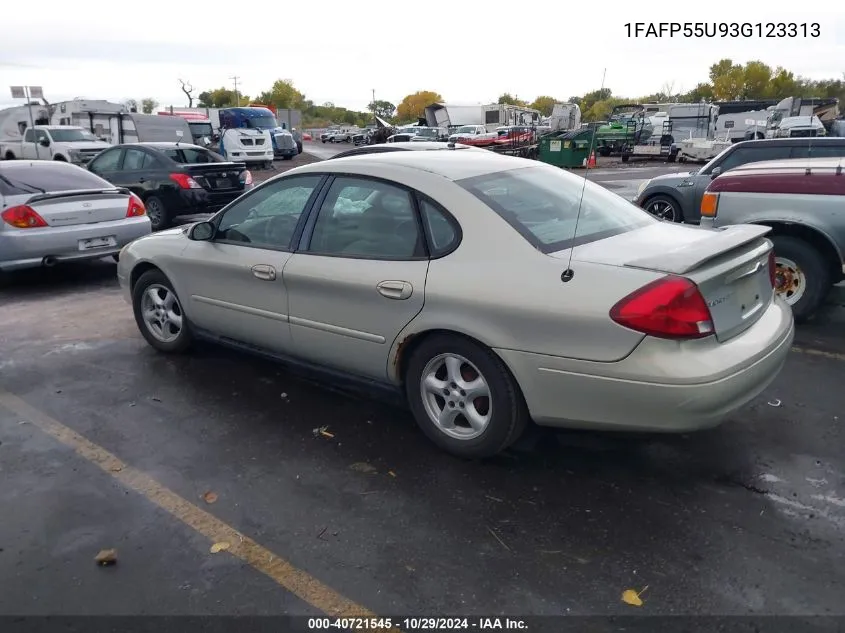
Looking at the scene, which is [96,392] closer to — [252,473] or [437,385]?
[252,473]

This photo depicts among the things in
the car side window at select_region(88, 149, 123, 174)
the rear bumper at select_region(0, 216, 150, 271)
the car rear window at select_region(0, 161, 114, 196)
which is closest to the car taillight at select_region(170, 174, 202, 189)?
the car side window at select_region(88, 149, 123, 174)

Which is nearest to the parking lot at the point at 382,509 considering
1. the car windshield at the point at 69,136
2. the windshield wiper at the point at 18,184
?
the windshield wiper at the point at 18,184

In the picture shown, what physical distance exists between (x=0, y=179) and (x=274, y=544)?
6.77 meters

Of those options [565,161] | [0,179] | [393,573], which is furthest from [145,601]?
[565,161]

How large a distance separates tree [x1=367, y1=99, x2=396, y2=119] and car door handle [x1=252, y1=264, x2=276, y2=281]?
12110 centimetres

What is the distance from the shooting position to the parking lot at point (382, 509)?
2.68m

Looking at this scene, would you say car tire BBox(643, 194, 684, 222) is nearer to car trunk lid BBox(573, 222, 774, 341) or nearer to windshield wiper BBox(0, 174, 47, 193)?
car trunk lid BBox(573, 222, 774, 341)

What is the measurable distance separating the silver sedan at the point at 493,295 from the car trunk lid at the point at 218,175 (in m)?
7.71

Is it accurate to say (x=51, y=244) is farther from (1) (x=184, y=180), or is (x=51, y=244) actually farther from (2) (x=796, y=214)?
(2) (x=796, y=214)

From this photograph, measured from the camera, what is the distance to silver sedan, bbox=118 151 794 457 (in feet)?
10.1

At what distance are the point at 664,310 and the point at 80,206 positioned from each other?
23.1 feet

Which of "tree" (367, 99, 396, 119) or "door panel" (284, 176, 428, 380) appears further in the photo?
"tree" (367, 99, 396, 119)

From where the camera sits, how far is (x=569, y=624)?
2502 millimetres

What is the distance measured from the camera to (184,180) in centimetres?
1173
